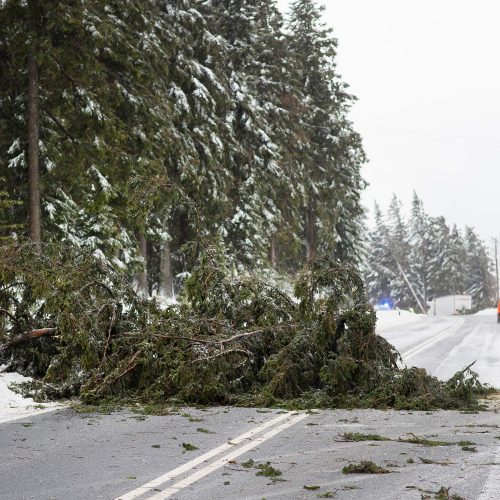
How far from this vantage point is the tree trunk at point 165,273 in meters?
29.7

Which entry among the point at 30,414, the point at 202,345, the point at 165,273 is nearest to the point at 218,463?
the point at 30,414

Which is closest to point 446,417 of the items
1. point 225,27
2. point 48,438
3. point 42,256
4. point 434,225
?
point 48,438

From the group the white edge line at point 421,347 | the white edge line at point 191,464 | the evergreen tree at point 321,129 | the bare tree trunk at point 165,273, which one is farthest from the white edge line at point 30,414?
the evergreen tree at point 321,129

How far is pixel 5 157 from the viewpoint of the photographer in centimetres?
2070

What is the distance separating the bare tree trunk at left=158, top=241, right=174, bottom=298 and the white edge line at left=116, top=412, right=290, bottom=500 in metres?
21.1

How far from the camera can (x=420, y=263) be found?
397 ft

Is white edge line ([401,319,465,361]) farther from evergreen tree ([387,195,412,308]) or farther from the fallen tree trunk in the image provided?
evergreen tree ([387,195,412,308])

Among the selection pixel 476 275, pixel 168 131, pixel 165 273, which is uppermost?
pixel 168 131

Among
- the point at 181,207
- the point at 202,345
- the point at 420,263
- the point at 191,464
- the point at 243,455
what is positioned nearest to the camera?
the point at 191,464

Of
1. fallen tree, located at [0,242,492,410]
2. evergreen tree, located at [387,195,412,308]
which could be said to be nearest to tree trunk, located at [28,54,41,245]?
fallen tree, located at [0,242,492,410]

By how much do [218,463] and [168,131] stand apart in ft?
63.2

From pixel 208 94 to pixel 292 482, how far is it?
2472 cm

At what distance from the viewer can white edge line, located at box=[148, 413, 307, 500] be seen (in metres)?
5.43

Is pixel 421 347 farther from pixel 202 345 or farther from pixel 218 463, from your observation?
pixel 218 463
